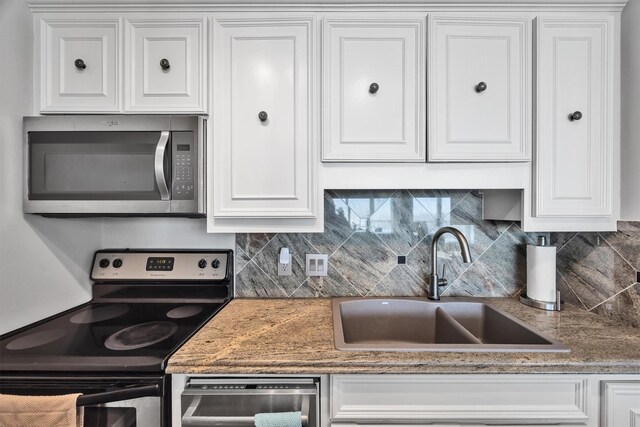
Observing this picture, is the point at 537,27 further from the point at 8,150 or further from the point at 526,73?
the point at 8,150

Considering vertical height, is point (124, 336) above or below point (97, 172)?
below

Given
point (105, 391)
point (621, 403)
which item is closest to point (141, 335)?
point (105, 391)

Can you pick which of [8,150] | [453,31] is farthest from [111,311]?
[453,31]

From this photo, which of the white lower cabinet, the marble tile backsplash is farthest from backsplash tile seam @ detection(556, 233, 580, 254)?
the white lower cabinet

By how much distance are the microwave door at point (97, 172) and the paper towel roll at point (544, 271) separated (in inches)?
63.8

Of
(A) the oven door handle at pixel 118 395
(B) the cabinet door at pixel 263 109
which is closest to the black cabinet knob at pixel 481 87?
(B) the cabinet door at pixel 263 109

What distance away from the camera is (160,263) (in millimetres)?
1627

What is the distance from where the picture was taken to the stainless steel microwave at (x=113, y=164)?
1302 mm

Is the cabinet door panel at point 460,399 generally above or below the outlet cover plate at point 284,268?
below

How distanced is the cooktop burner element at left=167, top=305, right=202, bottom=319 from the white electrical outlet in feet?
1.80

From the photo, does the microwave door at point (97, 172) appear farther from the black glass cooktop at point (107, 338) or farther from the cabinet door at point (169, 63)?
the black glass cooktop at point (107, 338)

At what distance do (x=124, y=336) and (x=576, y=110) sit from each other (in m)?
1.99

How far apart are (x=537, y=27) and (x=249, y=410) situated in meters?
1.78

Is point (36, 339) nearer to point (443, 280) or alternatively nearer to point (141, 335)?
point (141, 335)
